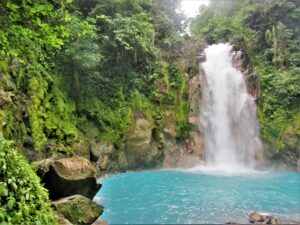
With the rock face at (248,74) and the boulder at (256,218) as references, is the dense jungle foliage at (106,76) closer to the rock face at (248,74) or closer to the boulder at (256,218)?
the rock face at (248,74)

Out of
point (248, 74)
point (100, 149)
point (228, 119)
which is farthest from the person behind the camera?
point (248, 74)

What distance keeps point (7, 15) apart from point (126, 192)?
8330 mm

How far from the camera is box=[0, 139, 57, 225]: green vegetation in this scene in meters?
3.26

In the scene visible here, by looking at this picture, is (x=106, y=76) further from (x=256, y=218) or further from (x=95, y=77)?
(x=256, y=218)

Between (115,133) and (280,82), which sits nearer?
(115,133)

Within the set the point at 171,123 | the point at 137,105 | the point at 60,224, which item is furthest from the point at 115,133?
the point at 60,224

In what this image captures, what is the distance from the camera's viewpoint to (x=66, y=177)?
6.43 metres

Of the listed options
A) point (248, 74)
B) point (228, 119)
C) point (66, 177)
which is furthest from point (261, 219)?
point (248, 74)

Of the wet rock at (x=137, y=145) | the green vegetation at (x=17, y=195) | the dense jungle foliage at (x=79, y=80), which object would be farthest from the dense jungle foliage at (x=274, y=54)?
the green vegetation at (x=17, y=195)

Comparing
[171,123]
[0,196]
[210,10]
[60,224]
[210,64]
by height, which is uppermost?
[210,10]

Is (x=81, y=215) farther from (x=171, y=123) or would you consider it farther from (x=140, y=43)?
(x=171, y=123)

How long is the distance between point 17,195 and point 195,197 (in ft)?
26.6

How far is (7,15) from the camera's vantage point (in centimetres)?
458

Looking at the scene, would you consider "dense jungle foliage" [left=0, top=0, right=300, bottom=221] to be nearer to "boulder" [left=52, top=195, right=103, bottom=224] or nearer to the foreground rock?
the foreground rock
